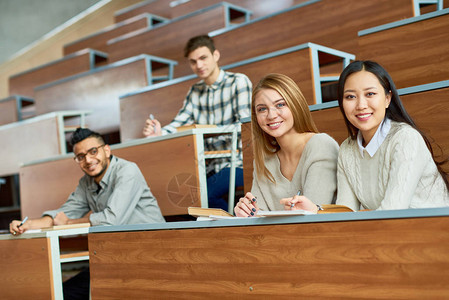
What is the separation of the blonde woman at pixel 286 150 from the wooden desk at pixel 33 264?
0.61 metres

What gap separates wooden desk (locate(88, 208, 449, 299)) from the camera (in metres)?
0.79

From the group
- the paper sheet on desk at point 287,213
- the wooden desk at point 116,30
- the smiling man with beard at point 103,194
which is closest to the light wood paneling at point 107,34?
the wooden desk at point 116,30

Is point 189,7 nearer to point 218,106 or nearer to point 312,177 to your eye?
point 218,106

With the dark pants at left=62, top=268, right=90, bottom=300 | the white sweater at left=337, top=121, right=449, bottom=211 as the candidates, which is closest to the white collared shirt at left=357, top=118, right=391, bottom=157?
the white sweater at left=337, top=121, right=449, bottom=211

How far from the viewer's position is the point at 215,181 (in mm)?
2018

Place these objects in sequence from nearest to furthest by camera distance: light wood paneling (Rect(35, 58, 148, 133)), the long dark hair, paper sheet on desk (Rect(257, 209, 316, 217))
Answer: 1. paper sheet on desk (Rect(257, 209, 316, 217))
2. the long dark hair
3. light wood paneling (Rect(35, 58, 148, 133))

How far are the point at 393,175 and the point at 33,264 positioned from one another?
108 cm

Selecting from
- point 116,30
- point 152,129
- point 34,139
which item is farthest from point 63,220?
point 116,30

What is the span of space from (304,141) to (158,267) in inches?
19.7

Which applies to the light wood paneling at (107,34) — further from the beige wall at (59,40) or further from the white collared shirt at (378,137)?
the white collared shirt at (378,137)

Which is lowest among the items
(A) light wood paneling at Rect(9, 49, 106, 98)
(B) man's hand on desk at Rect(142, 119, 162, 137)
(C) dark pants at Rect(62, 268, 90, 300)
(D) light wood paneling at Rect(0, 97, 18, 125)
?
(C) dark pants at Rect(62, 268, 90, 300)

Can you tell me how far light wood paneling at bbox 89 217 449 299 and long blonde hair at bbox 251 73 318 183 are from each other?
396 mm

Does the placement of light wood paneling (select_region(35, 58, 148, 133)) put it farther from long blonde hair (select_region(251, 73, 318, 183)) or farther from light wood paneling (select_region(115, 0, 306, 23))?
long blonde hair (select_region(251, 73, 318, 183))

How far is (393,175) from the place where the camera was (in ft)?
3.40
